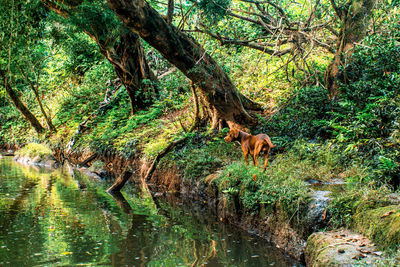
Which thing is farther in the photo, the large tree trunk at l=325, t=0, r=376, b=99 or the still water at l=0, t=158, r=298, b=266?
the large tree trunk at l=325, t=0, r=376, b=99

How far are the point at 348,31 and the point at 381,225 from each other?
7.36 meters

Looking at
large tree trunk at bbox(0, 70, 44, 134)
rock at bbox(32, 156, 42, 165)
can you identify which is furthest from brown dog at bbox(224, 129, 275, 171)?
large tree trunk at bbox(0, 70, 44, 134)

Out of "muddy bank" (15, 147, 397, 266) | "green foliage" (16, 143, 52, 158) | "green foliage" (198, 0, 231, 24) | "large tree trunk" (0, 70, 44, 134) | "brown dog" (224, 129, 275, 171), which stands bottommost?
"muddy bank" (15, 147, 397, 266)

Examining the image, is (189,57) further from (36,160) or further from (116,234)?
(36,160)

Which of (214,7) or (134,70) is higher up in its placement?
(214,7)

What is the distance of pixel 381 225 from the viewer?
450cm

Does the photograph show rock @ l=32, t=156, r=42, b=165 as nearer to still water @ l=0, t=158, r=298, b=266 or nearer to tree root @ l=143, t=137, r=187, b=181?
still water @ l=0, t=158, r=298, b=266

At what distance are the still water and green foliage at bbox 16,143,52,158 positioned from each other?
773cm

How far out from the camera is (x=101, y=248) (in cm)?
591

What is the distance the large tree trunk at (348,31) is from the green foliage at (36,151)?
43.8ft

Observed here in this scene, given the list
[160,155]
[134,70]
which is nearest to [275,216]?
[160,155]

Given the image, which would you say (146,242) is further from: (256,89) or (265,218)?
(256,89)

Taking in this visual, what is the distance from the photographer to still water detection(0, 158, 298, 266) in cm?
552

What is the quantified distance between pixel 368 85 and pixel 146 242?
6.34 meters
